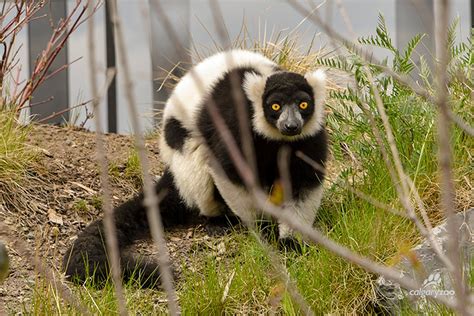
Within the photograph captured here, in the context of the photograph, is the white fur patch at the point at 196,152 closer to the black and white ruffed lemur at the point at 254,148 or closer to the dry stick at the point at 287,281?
the black and white ruffed lemur at the point at 254,148

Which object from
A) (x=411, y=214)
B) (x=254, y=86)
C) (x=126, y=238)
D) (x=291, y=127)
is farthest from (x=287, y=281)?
(x=126, y=238)

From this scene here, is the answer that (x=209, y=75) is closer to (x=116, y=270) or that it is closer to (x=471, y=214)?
(x=471, y=214)

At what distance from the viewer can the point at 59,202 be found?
19.1 feet

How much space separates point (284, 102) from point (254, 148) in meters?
0.33

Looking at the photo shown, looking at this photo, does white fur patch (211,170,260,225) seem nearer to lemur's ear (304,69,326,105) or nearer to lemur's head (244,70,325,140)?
lemur's head (244,70,325,140)

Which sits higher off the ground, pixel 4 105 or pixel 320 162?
pixel 4 105

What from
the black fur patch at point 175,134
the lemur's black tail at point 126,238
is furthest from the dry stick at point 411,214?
the black fur patch at point 175,134

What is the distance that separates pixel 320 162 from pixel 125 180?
1731 millimetres

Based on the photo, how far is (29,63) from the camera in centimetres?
984

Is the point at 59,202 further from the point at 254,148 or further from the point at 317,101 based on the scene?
the point at 317,101

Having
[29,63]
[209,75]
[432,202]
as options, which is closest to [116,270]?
[432,202]

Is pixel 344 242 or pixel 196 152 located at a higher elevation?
pixel 196 152

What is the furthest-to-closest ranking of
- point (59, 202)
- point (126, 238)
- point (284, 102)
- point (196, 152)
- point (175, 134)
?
point (59, 202) → point (175, 134) → point (196, 152) → point (126, 238) → point (284, 102)

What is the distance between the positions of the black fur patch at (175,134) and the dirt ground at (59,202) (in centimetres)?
58
